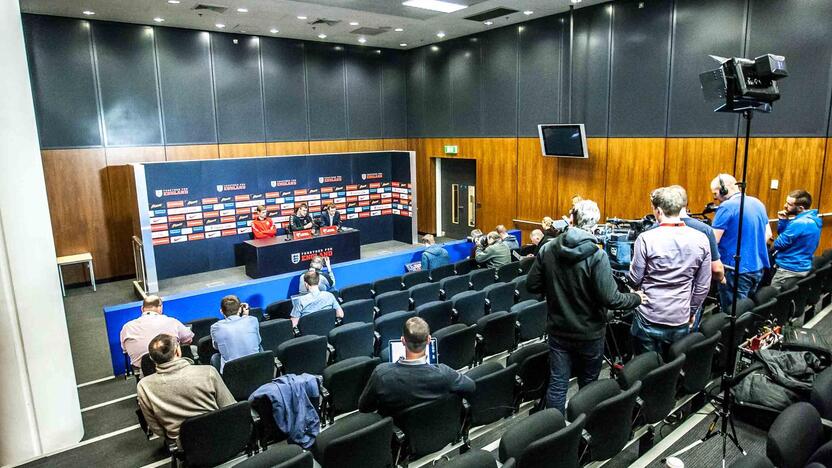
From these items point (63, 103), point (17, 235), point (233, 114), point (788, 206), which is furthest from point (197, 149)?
point (788, 206)

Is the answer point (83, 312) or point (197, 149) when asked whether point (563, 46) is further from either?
point (83, 312)

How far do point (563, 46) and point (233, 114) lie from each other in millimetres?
7292

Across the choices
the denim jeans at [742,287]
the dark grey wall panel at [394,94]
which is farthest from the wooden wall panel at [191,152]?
the denim jeans at [742,287]

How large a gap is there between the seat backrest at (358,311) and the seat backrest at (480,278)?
67.2 inches

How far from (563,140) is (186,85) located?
26.2ft

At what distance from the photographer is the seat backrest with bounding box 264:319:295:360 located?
505cm

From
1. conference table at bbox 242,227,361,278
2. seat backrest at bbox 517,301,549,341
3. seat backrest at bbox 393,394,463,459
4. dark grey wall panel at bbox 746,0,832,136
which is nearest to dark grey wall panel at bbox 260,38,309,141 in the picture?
conference table at bbox 242,227,361,278

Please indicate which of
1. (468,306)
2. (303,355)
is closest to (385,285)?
(468,306)

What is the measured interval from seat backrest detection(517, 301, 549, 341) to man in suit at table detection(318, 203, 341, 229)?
6699 millimetres

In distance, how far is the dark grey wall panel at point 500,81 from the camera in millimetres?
11508

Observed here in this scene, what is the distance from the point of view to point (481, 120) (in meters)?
12.4

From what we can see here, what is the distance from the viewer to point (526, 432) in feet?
8.96

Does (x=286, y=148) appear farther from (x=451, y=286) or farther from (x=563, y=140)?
(x=451, y=286)

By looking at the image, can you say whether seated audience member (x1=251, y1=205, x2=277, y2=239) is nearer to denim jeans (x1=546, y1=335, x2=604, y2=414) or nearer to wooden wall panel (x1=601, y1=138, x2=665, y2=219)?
wooden wall panel (x1=601, y1=138, x2=665, y2=219)
